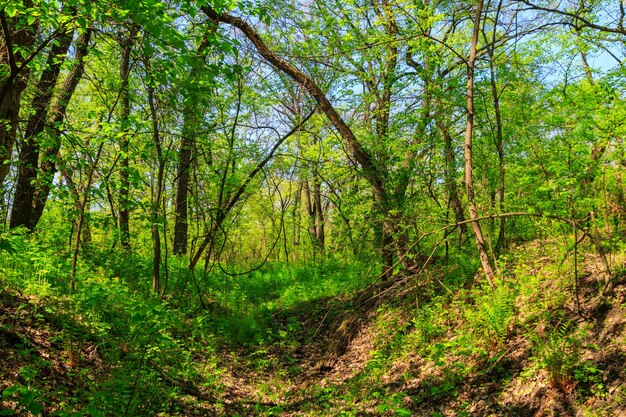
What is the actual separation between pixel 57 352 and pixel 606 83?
348 inches

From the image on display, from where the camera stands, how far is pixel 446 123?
7.67m

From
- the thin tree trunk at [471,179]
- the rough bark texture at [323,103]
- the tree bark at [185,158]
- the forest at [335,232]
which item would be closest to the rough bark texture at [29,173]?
the forest at [335,232]

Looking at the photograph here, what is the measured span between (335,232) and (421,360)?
12.0ft

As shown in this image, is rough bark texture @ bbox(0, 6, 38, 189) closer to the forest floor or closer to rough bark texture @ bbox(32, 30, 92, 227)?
rough bark texture @ bbox(32, 30, 92, 227)

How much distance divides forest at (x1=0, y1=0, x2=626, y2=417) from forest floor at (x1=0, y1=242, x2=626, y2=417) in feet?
0.09

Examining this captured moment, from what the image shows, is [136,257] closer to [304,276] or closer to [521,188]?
[304,276]

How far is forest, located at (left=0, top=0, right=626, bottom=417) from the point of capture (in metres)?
4.05

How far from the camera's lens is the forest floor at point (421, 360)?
3718 millimetres

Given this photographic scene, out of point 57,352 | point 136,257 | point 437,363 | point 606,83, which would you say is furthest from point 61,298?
point 606,83

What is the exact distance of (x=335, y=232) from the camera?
8695 mm

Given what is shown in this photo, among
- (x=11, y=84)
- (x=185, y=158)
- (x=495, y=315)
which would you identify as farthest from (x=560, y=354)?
(x=185, y=158)

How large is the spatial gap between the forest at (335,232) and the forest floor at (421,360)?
3 centimetres

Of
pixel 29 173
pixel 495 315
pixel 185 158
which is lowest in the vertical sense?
pixel 495 315

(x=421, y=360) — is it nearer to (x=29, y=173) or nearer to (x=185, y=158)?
(x=29, y=173)
